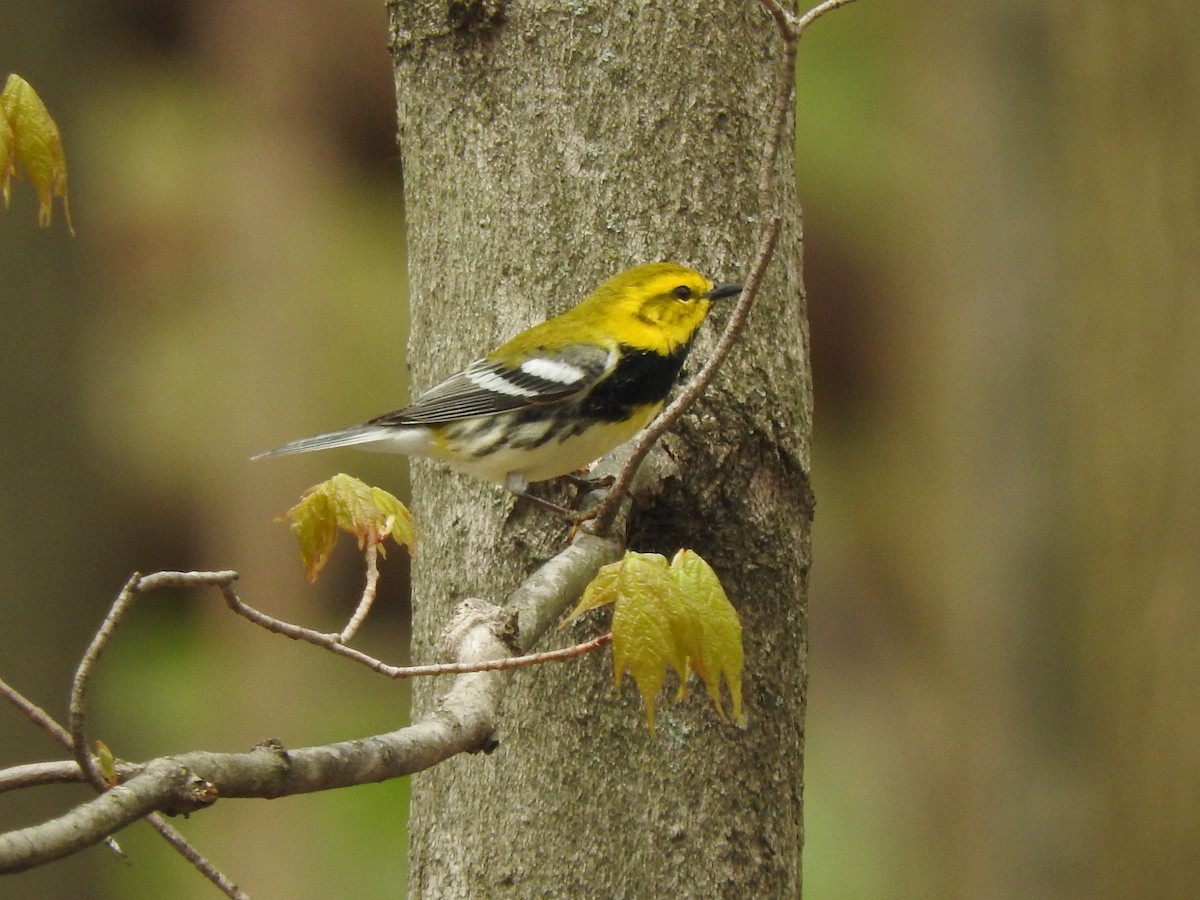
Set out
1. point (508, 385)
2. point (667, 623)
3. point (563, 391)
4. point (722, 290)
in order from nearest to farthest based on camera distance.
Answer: point (667, 623)
point (722, 290)
point (508, 385)
point (563, 391)

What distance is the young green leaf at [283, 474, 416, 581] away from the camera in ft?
6.63

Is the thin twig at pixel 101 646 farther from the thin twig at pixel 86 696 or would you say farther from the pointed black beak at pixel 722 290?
the pointed black beak at pixel 722 290

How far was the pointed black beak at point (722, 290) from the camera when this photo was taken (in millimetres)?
2521

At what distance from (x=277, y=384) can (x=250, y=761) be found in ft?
23.7

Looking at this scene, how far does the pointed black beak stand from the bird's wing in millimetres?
382

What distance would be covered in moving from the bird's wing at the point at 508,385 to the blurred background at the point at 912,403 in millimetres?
1845

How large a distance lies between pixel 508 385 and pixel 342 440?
1.59 feet

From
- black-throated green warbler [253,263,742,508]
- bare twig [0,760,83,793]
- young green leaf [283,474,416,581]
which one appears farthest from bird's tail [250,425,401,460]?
bare twig [0,760,83,793]

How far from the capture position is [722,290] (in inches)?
99.7

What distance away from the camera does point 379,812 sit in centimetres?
990

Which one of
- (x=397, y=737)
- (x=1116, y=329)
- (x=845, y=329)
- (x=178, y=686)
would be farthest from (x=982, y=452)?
(x=845, y=329)

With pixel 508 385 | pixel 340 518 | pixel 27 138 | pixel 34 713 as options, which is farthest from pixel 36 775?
pixel 508 385

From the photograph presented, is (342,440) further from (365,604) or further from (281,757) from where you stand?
(281,757)

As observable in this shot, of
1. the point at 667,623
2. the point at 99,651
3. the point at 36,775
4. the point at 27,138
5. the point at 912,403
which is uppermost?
the point at 27,138
